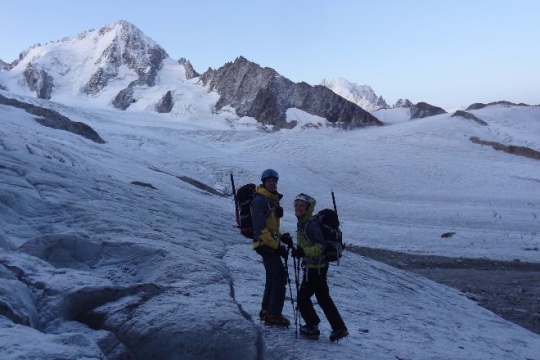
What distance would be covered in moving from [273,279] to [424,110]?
83.0 m

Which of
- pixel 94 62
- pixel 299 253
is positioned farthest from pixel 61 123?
pixel 94 62

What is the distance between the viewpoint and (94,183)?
17344 millimetres

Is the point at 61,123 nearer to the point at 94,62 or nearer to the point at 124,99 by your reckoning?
the point at 124,99

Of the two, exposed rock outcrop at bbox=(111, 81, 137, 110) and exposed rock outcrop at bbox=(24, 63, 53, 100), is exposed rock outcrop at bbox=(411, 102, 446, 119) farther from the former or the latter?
exposed rock outcrop at bbox=(24, 63, 53, 100)

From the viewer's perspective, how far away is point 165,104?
282 feet

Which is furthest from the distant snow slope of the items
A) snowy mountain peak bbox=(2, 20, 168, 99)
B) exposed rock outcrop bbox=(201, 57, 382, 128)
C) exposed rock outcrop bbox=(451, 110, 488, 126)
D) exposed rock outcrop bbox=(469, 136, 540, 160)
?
snowy mountain peak bbox=(2, 20, 168, 99)

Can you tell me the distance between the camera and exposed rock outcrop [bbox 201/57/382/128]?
250 ft

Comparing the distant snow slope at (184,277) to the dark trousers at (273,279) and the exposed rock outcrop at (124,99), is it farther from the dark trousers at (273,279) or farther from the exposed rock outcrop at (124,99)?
the exposed rock outcrop at (124,99)

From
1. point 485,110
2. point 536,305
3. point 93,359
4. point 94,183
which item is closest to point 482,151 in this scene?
point 485,110

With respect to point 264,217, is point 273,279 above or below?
below

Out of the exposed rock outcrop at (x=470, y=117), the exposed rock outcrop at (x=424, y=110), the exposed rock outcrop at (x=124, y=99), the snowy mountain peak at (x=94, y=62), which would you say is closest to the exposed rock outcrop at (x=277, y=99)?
the exposed rock outcrop at (x=424, y=110)

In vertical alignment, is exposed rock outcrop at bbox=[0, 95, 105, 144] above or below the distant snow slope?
above

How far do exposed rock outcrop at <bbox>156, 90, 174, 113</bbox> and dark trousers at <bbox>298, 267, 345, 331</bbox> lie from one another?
78777mm

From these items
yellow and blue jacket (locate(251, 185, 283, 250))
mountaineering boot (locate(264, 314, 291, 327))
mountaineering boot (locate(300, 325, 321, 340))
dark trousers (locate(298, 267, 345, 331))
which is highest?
yellow and blue jacket (locate(251, 185, 283, 250))
